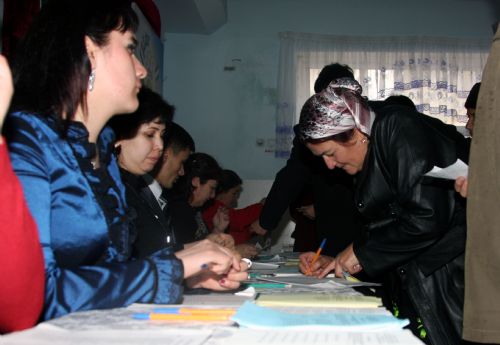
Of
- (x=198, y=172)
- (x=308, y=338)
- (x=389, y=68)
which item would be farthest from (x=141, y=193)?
(x=389, y=68)

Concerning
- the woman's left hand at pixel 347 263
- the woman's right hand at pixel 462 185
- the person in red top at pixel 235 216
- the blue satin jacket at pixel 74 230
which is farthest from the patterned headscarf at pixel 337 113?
the person in red top at pixel 235 216

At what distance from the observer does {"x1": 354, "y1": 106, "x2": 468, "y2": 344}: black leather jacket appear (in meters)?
1.87

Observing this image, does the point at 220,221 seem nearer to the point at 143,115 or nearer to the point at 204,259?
the point at 143,115

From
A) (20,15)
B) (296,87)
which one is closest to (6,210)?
(20,15)

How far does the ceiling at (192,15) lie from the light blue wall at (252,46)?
0.49 feet

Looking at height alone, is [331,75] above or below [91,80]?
above

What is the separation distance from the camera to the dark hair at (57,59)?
53.8 inches

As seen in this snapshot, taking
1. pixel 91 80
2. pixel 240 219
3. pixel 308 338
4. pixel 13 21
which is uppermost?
pixel 13 21

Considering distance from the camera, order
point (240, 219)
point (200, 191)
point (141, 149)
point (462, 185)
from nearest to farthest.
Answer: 1. point (462, 185)
2. point (141, 149)
3. point (200, 191)
4. point (240, 219)

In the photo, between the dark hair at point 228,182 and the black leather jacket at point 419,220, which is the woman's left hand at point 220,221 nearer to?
the dark hair at point 228,182

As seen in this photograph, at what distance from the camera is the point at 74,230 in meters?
1.19

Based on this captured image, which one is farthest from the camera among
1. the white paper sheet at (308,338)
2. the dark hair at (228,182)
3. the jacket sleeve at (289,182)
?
the dark hair at (228,182)

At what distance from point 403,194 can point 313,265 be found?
52 centimetres

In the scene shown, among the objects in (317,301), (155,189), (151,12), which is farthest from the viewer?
(151,12)
